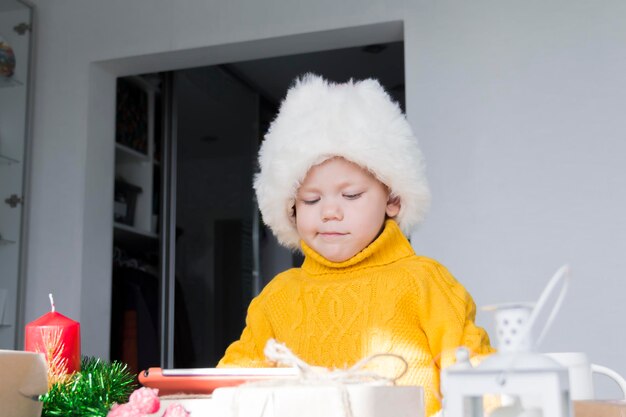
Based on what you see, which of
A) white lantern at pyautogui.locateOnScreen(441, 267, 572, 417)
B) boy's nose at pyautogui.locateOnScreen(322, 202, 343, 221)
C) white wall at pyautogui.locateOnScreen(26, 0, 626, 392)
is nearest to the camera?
white lantern at pyautogui.locateOnScreen(441, 267, 572, 417)

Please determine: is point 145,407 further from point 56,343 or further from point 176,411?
point 56,343

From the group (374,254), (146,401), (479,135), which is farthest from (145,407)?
(479,135)

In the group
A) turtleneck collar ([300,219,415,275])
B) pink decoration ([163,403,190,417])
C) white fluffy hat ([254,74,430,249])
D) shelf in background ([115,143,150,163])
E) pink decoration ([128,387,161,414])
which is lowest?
pink decoration ([163,403,190,417])

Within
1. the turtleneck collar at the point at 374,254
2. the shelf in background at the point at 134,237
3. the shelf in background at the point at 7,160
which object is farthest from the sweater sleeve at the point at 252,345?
the shelf in background at the point at 134,237

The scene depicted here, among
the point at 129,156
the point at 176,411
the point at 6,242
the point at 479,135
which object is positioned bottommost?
the point at 176,411

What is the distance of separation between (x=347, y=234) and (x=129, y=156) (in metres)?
2.95

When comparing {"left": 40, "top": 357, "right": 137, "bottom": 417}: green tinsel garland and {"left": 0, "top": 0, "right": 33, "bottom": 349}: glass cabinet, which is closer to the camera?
{"left": 40, "top": 357, "right": 137, "bottom": 417}: green tinsel garland

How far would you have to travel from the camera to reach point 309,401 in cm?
68

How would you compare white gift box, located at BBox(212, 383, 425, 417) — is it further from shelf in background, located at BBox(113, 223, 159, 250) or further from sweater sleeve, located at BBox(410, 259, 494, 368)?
shelf in background, located at BBox(113, 223, 159, 250)

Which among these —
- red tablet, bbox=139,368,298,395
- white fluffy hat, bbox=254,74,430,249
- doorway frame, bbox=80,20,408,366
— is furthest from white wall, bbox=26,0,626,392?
red tablet, bbox=139,368,298,395

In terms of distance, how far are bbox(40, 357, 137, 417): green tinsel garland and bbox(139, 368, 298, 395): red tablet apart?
15 centimetres

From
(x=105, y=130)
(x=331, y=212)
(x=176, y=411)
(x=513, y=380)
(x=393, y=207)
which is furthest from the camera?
(x=105, y=130)

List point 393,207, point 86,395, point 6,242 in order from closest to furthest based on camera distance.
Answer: point 86,395, point 393,207, point 6,242

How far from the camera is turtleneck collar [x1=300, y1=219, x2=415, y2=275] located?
4.32 feet
